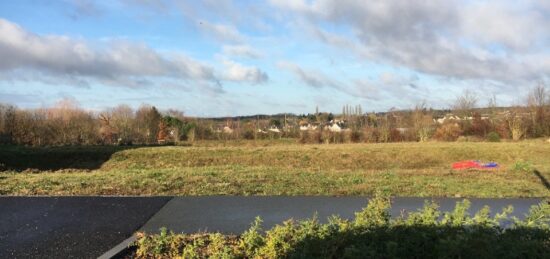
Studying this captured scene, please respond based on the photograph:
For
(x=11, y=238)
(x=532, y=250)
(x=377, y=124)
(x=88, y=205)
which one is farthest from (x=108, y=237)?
(x=377, y=124)

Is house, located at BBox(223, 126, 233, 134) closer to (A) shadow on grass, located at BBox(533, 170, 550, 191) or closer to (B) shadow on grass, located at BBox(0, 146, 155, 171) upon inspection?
(B) shadow on grass, located at BBox(0, 146, 155, 171)

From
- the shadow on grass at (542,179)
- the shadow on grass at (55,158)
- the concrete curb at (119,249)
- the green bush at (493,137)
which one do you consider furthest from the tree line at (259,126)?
the concrete curb at (119,249)

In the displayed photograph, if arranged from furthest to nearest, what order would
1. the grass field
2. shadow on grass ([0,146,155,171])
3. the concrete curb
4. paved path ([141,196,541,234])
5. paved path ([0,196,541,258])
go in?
shadow on grass ([0,146,155,171]) → the grass field → paved path ([141,196,541,234]) → paved path ([0,196,541,258]) → the concrete curb

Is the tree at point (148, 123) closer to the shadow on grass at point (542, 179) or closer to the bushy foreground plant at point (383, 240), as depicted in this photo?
the shadow on grass at point (542, 179)

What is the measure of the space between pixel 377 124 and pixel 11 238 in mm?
34613

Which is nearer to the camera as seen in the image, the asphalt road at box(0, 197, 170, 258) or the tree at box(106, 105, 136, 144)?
the asphalt road at box(0, 197, 170, 258)

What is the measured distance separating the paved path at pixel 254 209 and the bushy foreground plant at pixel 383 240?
57.1 inches

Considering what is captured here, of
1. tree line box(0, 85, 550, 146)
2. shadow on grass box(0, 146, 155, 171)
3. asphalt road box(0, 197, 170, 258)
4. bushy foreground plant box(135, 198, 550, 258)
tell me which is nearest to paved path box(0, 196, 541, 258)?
asphalt road box(0, 197, 170, 258)

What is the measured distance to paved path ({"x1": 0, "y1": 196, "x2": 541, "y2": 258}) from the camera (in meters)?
6.59

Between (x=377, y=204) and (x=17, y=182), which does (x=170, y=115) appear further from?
(x=377, y=204)

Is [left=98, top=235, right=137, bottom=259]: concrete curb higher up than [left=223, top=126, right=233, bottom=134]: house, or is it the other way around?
[left=223, top=126, right=233, bottom=134]: house

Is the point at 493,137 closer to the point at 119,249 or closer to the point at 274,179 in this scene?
the point at 274,179

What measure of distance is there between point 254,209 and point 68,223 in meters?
2.98

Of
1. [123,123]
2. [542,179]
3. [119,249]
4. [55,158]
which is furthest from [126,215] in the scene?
[123,123]
